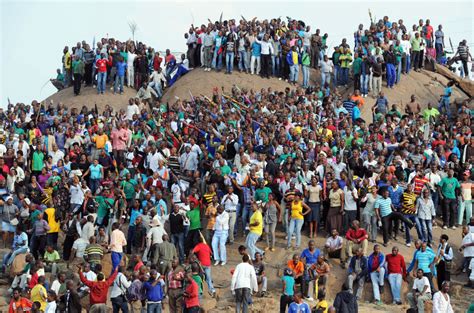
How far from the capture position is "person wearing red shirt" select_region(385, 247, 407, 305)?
25719 mm

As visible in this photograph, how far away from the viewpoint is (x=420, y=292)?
24.5 metres

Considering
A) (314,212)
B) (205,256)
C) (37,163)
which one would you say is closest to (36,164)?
(37,163)

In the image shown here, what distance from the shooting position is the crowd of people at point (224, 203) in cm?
2420

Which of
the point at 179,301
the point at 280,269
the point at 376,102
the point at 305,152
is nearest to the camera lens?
the point at 179,301

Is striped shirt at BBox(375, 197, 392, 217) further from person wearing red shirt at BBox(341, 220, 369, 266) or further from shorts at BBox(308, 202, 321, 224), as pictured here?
shorts at BBox(308, 202, 321, 224)

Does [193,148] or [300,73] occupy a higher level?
[300,73]

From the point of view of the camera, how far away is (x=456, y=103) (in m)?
39.0

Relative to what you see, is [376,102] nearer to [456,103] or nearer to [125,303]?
[456,103]

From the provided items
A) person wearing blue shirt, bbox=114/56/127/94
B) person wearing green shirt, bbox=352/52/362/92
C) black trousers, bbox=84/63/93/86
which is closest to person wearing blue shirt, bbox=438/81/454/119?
person wearing green shirt, bbox=352/52/362/92

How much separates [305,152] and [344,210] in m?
2.82

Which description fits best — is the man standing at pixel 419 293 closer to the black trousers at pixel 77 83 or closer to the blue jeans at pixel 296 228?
the blue jeans at pixel 296 228

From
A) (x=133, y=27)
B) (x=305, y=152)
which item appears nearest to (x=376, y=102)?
(x=305, y=152)

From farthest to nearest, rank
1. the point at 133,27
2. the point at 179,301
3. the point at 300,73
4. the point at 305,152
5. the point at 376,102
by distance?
the point at 133,27 → the point at 300,73 → the point at 376,102 → the point at 305,152 → the point at 179,301

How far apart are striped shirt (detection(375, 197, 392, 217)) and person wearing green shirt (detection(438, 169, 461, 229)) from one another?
2.18 meters
